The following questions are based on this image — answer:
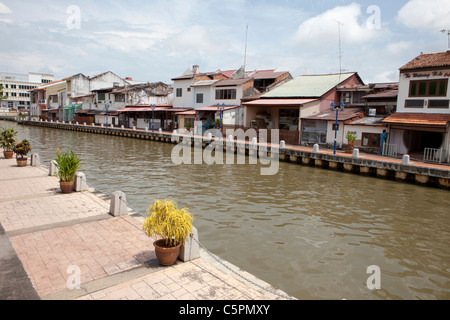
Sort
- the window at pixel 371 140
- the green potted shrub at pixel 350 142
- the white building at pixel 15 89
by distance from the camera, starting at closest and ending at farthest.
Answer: the green potted shrub at pixel 350 142
the window at pixel 371 140
the white building at pixel 15 89

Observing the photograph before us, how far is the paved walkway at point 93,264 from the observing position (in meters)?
5.47

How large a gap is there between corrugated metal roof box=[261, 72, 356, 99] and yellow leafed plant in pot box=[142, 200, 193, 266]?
2809cm

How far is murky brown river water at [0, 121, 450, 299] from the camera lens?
7.39 m

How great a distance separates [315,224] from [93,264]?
7.31 m

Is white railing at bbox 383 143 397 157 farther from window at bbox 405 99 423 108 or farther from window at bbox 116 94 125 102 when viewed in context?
window at bbox 116 94 125 102

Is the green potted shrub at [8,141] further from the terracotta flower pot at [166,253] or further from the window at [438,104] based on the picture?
the window at [438,104]

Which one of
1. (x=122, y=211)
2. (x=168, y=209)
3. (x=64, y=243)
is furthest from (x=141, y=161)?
(x=168, y=209)

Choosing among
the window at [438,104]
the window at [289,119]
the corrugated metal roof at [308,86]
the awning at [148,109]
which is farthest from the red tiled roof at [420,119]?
the awning at [148,109]

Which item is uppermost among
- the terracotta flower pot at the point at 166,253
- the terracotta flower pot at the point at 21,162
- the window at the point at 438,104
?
the window at the point at 438,104

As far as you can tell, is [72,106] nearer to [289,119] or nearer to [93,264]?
[289,119]

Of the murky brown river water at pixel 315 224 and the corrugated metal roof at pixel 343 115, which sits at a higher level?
the corrugated metal roof at pixel 343 115

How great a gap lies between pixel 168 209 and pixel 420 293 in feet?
18.9

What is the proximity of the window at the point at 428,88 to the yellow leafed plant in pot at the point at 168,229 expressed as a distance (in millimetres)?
22461

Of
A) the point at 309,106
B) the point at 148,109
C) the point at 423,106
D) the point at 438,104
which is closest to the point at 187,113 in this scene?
the point at 148,109
